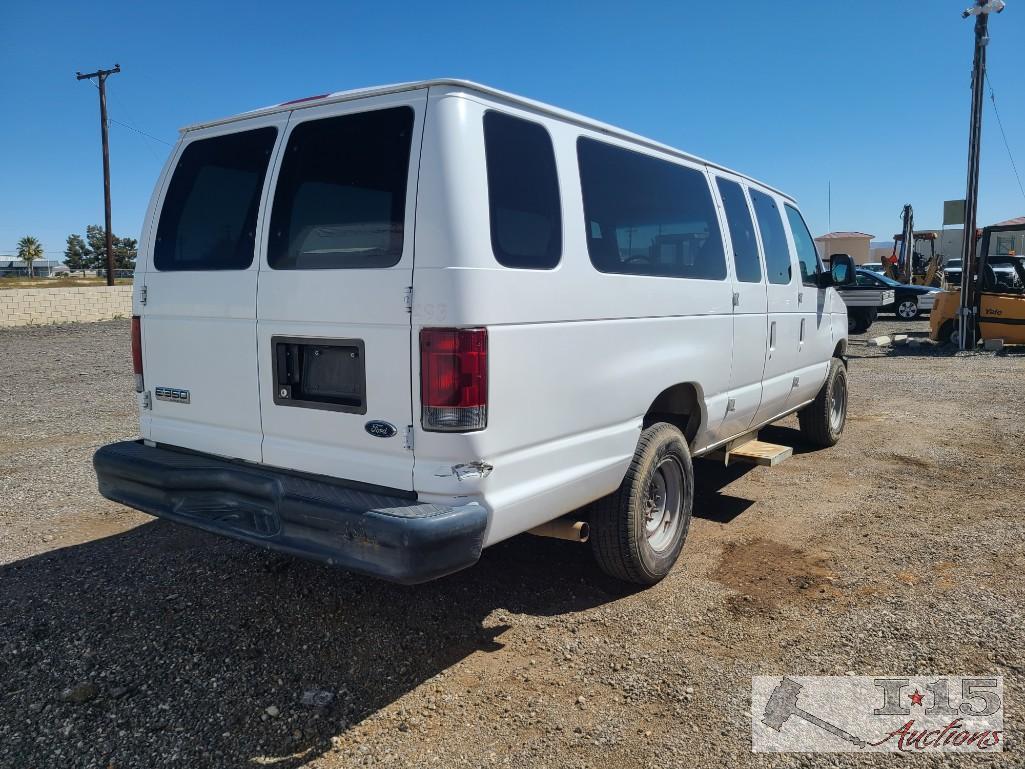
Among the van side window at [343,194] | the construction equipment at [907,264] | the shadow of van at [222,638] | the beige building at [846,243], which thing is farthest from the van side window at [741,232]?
the beige building at [846,243]

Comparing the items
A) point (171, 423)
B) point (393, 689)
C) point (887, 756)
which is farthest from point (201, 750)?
point (887, 756)

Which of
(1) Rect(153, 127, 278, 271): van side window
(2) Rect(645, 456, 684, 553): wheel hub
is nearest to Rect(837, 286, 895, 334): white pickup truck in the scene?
(2) Rect(645, 456, 684, 553): wheel hub

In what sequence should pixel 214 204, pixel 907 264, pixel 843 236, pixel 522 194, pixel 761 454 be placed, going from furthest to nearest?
pixel 843 236 < pixel 907 264 < pixel 761 454 < pixel 214 204 < pixel 522 194

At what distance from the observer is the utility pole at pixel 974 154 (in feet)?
51.1

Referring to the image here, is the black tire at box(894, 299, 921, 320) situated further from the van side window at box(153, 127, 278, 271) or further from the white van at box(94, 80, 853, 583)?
the van side window at box(153, 127, 278, 271)

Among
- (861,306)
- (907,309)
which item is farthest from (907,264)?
(861,306)

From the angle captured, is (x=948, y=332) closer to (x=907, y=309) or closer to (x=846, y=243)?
(x=907, y=309)

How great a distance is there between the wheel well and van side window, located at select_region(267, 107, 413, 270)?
6.24 feet

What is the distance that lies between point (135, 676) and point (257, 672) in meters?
0.50

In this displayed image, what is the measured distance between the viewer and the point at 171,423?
386 centimetres

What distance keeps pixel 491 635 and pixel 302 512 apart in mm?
1175

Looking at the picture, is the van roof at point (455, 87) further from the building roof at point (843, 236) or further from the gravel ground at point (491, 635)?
the building roof at point (843, 236)

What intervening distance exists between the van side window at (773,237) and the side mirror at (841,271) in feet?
2.92

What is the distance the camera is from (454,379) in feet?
9.61
